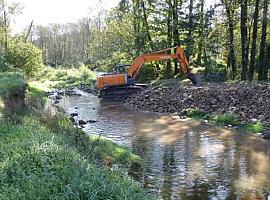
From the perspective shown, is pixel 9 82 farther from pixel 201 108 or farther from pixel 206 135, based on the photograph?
pixel 201 108

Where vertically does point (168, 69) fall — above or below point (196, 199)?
above

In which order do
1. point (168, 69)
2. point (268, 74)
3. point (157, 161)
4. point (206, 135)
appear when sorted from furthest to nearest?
point (168, 69), point (268, 74), point (206, 135), point (157, 161)

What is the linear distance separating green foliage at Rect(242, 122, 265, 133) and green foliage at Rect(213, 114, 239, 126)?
724 mm

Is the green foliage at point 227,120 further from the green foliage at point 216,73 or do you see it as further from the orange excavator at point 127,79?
the green foliage at point 216,73

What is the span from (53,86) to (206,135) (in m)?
28.0

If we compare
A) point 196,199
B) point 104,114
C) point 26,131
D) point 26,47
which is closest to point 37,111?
point 26,131

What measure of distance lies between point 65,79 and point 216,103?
29232mm

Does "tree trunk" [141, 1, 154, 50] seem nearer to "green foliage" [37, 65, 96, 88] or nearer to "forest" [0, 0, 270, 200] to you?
"forest" [0, 0, 270, 200]

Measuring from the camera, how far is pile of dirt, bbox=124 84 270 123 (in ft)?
62.1

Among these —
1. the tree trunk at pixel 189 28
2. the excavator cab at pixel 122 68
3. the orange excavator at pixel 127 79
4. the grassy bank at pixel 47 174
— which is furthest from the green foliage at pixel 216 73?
the grassy bank at pixel 47 174

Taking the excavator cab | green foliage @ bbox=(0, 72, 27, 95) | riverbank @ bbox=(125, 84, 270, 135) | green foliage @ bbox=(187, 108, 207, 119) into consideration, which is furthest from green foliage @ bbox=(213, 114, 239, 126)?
the excavator cab

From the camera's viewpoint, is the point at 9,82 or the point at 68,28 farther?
the point at 68,28

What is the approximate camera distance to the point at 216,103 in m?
21.2

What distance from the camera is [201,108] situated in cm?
2155
